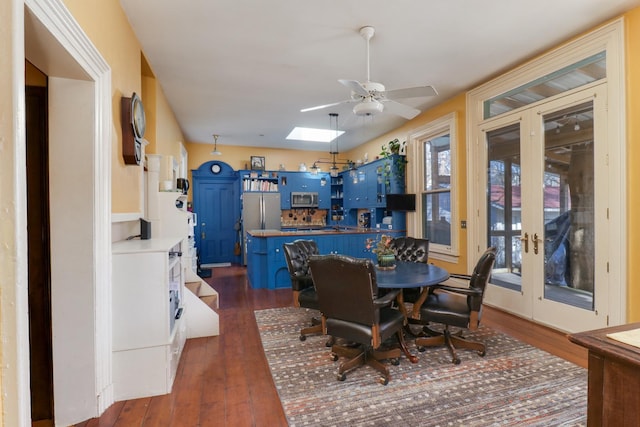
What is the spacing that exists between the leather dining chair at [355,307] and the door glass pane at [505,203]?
2.22 meters

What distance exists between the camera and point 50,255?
1.85m

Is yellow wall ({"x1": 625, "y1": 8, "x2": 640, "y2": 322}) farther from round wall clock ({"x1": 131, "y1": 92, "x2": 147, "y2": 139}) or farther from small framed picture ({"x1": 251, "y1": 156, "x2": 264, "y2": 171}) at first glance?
small framed picture ({"x1": 251, "y1": 156, "x2": 264, "y2": 171})

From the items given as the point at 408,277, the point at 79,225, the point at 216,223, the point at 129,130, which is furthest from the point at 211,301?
the point at 216,223

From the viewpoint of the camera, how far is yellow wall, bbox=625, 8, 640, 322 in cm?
265

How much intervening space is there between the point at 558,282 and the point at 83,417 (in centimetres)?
443

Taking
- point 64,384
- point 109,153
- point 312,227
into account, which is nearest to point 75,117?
point 109,153

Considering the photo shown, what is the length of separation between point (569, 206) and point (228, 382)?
3784mm

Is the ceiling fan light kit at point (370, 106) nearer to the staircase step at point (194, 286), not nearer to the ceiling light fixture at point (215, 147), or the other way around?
the staircase step at point (194, 286)

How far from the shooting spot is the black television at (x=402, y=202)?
5715 mm

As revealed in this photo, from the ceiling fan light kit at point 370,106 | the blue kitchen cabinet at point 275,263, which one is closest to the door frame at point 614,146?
the ceiling fan light kit at point 370,106

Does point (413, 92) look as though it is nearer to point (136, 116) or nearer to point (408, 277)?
point (408, 277)

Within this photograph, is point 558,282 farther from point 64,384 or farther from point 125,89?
point 125,89

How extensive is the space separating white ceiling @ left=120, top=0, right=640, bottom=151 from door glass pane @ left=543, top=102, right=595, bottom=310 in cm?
93

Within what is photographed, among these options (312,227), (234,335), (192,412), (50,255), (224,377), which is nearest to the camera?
(50,255)
